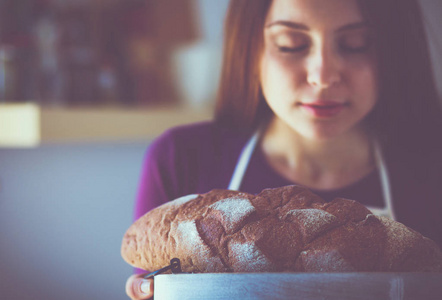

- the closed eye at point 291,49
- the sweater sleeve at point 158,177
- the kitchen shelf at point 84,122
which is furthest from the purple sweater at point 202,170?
the kitchen shelf at point 84,122

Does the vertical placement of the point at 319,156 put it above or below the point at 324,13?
below

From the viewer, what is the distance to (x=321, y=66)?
0.31 metres

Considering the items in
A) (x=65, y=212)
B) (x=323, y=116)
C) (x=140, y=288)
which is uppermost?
(x=323, y=116)

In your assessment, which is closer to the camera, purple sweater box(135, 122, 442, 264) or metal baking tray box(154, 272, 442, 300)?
metal baking tray box(154, 272, 442, 300)

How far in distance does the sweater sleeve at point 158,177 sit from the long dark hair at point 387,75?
0.30ft

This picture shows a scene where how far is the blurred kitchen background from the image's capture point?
2.52 ft

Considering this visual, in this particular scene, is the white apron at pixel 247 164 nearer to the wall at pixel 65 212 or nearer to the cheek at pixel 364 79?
the cheek at pixel 364 79

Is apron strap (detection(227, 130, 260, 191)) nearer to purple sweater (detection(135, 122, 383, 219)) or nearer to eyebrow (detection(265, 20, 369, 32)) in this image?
purple sweater (detection(135, 122, 383, 219))

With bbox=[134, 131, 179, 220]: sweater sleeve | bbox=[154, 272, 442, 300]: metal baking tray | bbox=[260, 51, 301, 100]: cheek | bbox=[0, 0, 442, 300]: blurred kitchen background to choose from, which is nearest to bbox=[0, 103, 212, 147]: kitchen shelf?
bbox=[0, 0, 442, 300]: blurred kitchen background

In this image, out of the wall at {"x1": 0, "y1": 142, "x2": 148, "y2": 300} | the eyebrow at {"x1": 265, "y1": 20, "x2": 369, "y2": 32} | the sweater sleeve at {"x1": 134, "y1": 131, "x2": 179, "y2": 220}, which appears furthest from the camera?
the wall at {"x1": 0, "y1": 142, "x2": 148, "y2": 300}

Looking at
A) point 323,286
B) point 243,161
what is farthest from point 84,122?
point 323,286

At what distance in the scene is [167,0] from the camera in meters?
1.08

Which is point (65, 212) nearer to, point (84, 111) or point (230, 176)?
point (84, 111)

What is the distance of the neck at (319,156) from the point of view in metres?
0.44
